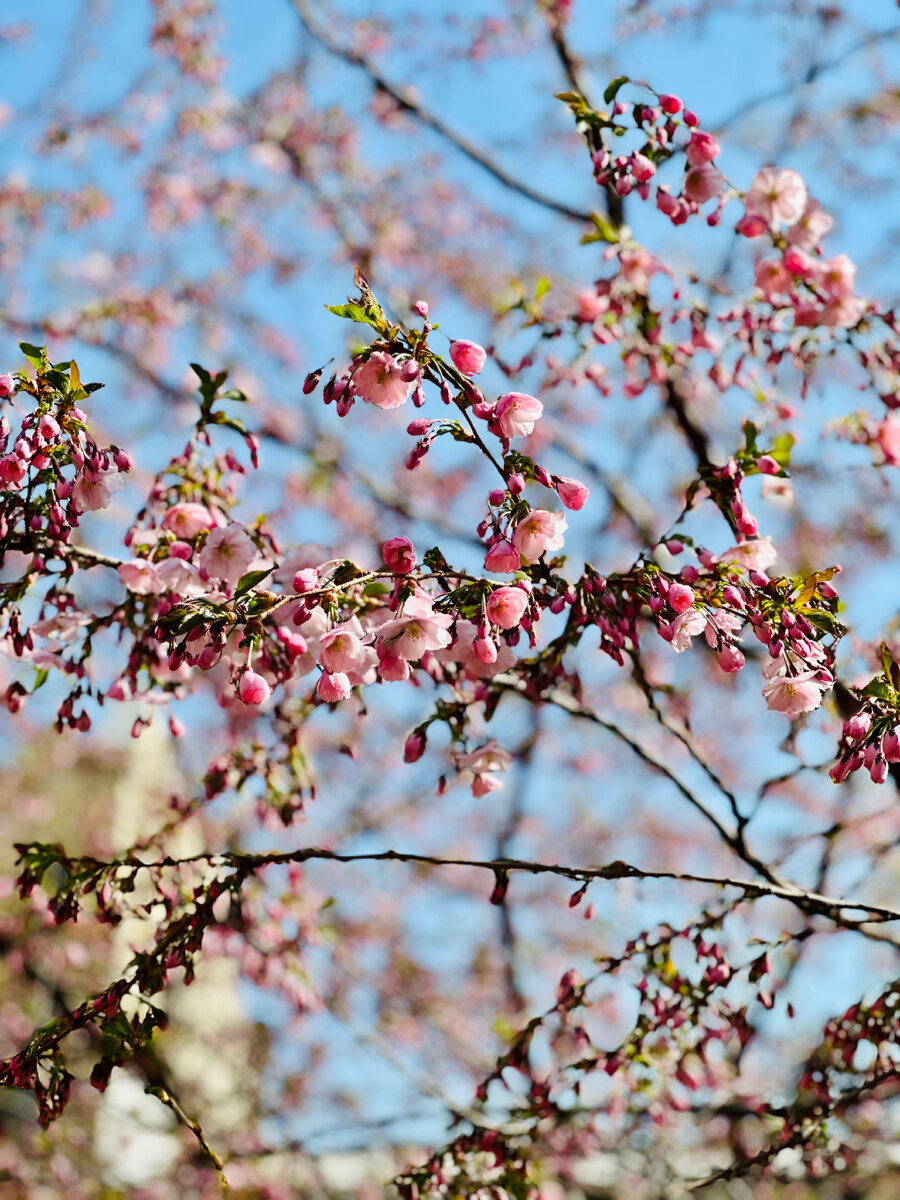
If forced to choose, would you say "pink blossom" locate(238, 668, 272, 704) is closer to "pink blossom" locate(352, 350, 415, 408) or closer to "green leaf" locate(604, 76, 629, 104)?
"pink blossom" locate(352, 350, 415, 408)

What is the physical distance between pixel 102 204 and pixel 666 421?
5204mm

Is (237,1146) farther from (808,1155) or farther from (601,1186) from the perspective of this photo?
(808,1155)

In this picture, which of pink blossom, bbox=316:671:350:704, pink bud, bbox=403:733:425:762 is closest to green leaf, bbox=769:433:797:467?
pink bud, bbox=403:733:425:762

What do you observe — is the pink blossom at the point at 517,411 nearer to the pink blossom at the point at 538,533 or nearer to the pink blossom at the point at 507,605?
the pink blossom at the point at 538,533

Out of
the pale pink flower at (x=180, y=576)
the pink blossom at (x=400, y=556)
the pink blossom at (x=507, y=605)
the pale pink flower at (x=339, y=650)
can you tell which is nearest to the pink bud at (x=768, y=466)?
the pink blossom at (x=507, y=605)

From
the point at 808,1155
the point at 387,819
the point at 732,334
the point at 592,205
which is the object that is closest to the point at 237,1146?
the point at 387,819

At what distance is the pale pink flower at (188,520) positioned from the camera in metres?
2.16

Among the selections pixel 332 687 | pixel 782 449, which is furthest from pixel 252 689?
pixel 782 449

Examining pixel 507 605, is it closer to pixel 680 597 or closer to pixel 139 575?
pixel 680 597

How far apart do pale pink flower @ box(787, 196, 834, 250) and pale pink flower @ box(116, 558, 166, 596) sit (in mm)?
1845

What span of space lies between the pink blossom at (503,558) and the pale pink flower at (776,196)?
1387 millimetres

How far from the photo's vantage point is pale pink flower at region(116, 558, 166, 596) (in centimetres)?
205

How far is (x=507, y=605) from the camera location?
158cm

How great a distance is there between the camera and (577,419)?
8844mm
